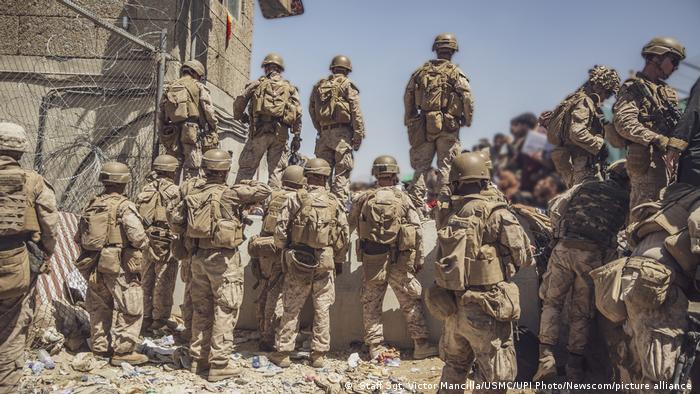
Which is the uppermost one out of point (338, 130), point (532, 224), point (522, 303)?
point (338, 130)

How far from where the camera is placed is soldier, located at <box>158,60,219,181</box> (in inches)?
315

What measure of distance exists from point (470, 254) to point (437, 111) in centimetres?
387

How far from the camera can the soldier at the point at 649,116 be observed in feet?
17.5

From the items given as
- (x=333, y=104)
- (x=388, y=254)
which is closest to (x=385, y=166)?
(x=388, y=254)

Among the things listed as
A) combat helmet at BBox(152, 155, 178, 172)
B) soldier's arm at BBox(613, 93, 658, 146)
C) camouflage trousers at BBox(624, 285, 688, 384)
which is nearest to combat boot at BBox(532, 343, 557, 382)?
camouflage trousers at BBox(624, 285, 688, 384)

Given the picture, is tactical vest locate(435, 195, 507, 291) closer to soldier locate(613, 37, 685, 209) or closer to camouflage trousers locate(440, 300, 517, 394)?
camouflage trousers locate(440, 300, 517, 394)

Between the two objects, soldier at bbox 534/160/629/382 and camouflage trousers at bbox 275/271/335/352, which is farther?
camouflage trousers at bbox 275/271/335/352

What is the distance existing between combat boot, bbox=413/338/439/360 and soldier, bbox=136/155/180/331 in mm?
3012

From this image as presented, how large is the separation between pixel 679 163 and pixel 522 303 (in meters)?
2.77

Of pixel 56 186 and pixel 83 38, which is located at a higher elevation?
pixel 83 38

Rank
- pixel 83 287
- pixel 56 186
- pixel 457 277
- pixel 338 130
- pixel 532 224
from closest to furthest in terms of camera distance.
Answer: pixel 457 277, pixel 532 224, pixel 83 287, pixel 338 130, pixel 56 186

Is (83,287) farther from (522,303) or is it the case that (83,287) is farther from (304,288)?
(522,303)

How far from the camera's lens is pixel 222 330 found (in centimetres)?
565

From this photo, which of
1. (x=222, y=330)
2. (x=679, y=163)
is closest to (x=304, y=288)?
(x=222, y=330)
